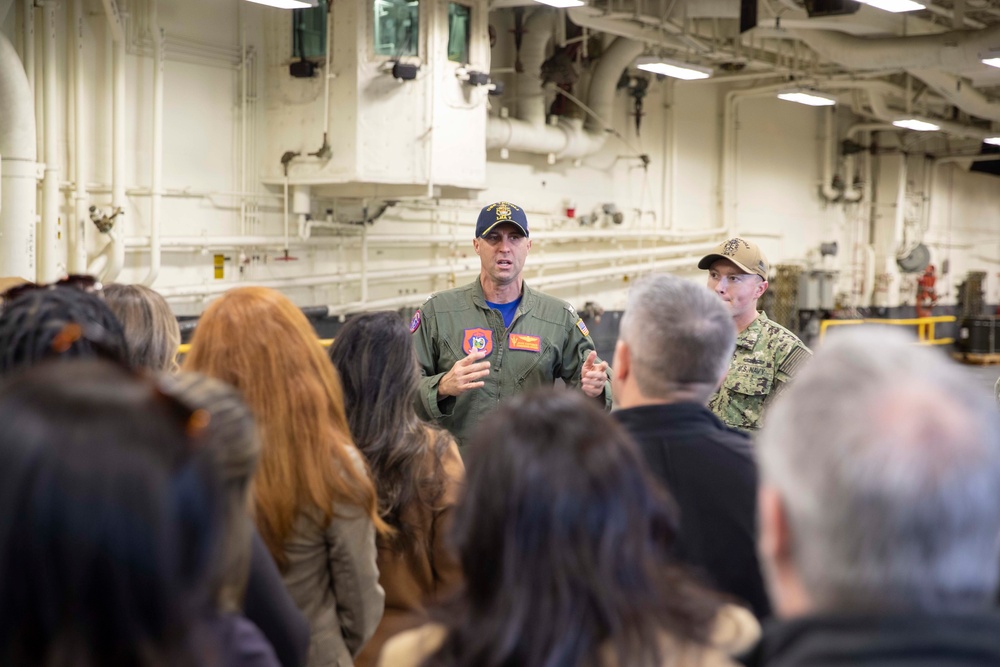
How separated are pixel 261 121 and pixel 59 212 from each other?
1810mm

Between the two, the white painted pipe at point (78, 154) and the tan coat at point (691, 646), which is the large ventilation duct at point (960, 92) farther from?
the tan coat at point (691, 646)

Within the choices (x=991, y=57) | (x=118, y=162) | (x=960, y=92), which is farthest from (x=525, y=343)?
(x=960, y=92)

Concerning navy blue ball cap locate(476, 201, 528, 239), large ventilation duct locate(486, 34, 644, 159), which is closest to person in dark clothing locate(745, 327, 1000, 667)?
navy blue ball cap locate(476, 201, 528, 239)

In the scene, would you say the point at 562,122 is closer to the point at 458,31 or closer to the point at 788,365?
the point at 458,31

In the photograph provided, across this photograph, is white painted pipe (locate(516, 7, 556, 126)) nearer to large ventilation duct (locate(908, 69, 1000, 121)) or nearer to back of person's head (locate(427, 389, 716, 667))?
large ventilation duct (locate(908, 69, 1000, 121))

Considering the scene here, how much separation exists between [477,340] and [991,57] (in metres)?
7.37

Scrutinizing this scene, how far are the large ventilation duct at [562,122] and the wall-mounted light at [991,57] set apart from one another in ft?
10.4

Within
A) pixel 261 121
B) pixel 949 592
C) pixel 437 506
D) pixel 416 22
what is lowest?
pixel 437 506

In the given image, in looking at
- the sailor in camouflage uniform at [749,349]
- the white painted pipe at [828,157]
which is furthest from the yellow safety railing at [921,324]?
the sailor in camouflage uniform at [749,349]

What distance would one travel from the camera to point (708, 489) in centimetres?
198

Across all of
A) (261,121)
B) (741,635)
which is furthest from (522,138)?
(741,635)

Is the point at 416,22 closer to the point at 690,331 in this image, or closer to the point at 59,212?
the point at 59,212

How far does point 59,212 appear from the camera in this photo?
6.36 metres

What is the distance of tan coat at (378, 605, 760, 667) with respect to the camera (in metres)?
1.29
